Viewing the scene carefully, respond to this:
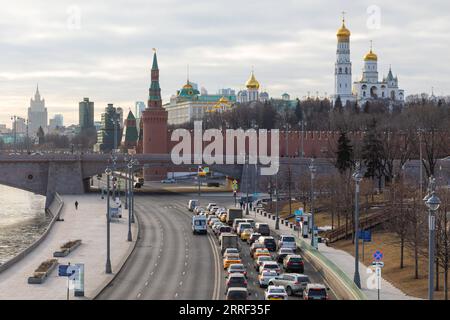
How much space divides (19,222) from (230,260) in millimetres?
38073

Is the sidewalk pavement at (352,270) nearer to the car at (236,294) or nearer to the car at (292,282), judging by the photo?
the car at (292,282)

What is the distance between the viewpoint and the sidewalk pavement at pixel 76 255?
33.7 metres

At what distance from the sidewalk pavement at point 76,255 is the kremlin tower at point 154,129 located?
46487 millimetres

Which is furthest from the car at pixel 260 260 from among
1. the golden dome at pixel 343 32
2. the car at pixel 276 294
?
the golden dome at pixel 343 32

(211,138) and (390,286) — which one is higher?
(211,138)

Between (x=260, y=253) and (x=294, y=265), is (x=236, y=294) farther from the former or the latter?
(x=260, y=253)

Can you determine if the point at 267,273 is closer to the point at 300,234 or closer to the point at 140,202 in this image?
the point at 300,234

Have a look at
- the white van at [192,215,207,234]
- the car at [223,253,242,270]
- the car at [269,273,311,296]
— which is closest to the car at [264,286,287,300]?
the car at [269,273,311,296]

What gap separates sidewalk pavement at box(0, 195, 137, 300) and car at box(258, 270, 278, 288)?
6742 mm

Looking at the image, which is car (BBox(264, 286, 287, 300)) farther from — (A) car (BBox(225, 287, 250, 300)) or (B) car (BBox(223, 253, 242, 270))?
(B) car (BBox(223, 253, 242, 270))

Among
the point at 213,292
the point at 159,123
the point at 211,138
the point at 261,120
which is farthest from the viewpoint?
the point at 261,120
